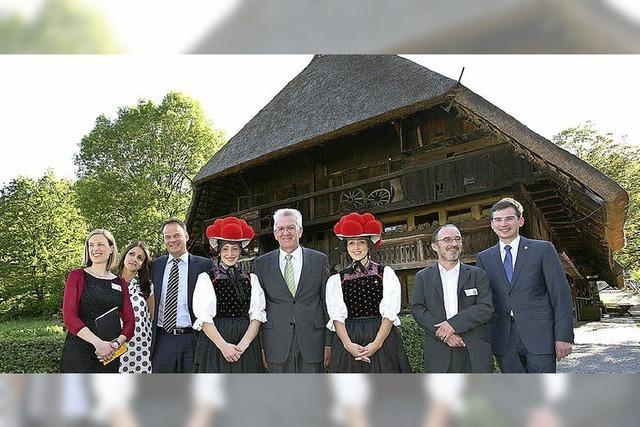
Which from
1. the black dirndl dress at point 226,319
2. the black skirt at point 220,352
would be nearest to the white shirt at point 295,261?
the black dirndl dress at point 226,319

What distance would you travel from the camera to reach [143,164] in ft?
18.1

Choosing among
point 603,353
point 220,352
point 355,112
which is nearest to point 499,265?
point 220,352

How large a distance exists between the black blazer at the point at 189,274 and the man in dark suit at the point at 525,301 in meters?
1.62

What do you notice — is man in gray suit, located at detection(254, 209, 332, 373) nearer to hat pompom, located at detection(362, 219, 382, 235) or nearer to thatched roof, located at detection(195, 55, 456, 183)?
hat pompom, located at detection(362, 219, 382, 235)

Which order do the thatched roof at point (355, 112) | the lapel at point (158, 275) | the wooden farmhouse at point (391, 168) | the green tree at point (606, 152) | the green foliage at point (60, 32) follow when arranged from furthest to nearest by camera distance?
the wooden farmhouse at point (391, 168) < the thatched roof at point (355, 112) < the green tree at point (606, 152) < the lapel at point (158, 275) < the green foliage at point (60, 32)

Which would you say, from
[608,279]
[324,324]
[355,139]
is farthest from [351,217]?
[608,279]

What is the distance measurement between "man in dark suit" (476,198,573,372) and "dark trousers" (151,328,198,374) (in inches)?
67.0

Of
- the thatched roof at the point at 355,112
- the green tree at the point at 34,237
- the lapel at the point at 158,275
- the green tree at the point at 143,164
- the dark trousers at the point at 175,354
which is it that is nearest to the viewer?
the dark trousers at the point at 175,354

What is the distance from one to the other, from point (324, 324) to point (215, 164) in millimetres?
3232

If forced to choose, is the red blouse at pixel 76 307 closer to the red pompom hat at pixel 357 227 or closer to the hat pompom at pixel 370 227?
the red pompom hat at pixel 357 227

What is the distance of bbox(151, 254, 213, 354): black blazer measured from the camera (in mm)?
3395

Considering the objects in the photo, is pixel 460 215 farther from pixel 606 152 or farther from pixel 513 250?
pixel 513 250

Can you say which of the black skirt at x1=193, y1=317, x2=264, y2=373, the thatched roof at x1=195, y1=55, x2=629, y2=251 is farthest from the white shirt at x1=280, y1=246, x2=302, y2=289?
the thatched roof at x1=195, y1=55, x2=629, y2=251

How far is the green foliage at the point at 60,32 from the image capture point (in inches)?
112
